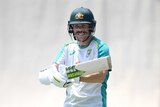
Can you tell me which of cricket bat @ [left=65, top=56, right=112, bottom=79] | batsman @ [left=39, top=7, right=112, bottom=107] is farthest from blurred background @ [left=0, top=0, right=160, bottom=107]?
cricket bat @ [left=65, top=56, right=112, bottom=79]

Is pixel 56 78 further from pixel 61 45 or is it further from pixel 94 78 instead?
pixel 61 45

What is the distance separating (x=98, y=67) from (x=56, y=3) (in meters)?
3.00

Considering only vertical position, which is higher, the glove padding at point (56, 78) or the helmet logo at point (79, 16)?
the helmet logo at point (79, 16)

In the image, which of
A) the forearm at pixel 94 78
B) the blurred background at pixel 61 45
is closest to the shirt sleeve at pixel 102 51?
the forearm at pixel 94 78

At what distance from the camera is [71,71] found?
2.60 m

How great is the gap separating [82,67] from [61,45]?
2794mm

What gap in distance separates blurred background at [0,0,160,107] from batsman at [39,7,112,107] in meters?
2.29

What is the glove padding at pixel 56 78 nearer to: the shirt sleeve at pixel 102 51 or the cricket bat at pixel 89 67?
the cricket bat at pixel 89 67

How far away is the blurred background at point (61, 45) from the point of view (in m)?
5.12

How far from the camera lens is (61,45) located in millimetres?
5391

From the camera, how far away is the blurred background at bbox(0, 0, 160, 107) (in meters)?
5.12

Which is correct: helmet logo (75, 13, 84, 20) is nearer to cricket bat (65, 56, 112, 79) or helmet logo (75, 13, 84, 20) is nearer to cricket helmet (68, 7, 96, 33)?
cricket helmet (68, 7, 96, 33)
